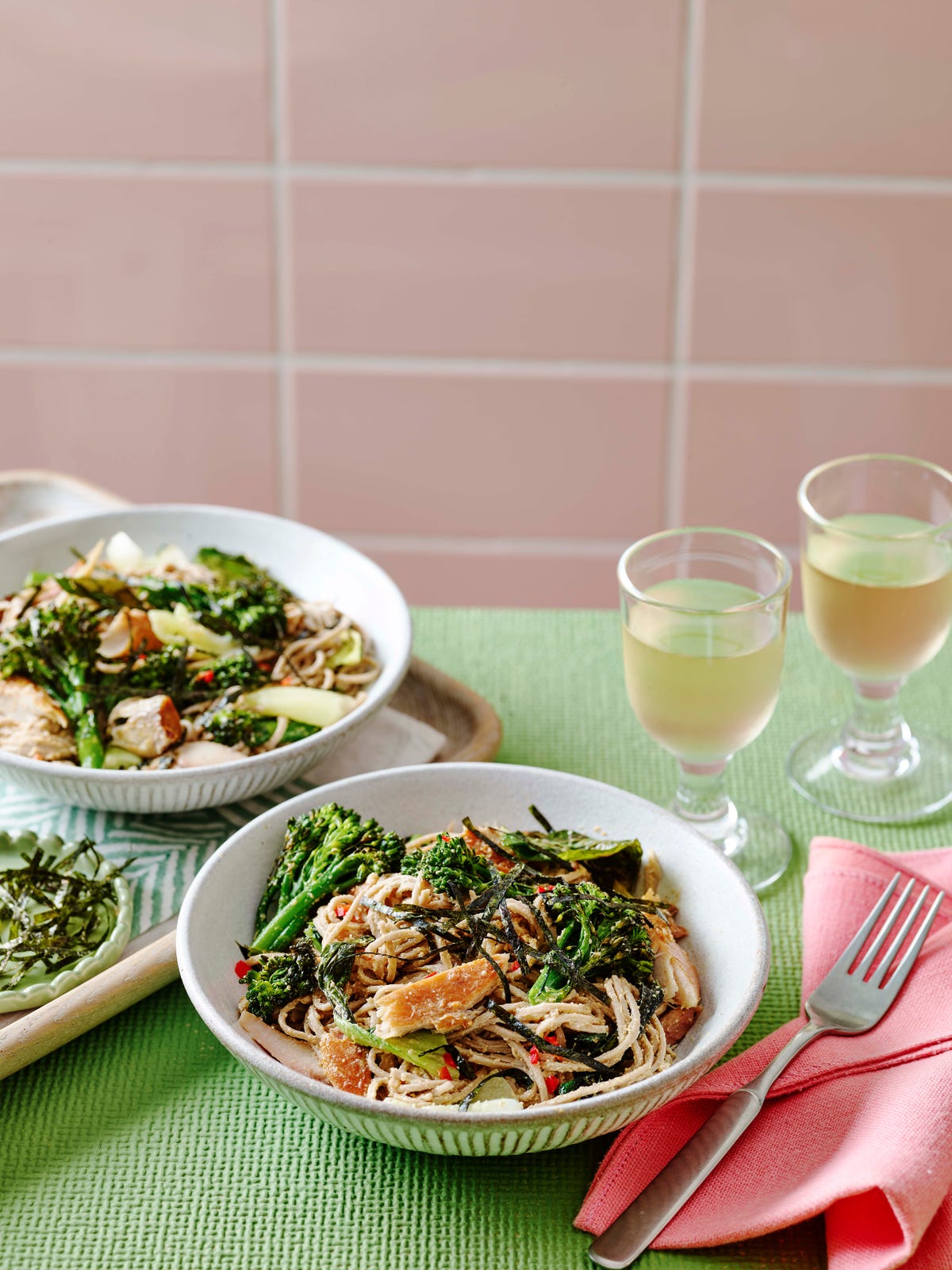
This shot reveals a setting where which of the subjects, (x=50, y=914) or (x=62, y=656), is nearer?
(x=50, y=914)

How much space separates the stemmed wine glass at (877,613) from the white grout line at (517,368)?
148 cm

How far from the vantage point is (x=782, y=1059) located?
4.01ft

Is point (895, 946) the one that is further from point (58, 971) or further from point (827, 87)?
point (827, 87)

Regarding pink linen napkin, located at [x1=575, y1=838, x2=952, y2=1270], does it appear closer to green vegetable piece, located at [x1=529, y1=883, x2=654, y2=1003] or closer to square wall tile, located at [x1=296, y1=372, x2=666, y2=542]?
green vegetable piece, located at [x1=529, y1=883, x2=654, y2=1003]

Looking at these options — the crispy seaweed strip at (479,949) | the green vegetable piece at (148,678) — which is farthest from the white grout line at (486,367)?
the crispy seaweed strip at (479,949)

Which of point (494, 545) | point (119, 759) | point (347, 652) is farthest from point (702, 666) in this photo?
point (494, 545)

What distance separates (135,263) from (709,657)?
2144 millimetres

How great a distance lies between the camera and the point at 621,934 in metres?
1.24

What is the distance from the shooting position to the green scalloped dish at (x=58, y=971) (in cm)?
127

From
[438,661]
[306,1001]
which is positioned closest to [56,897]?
[306,1001]

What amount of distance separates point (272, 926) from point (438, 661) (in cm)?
74

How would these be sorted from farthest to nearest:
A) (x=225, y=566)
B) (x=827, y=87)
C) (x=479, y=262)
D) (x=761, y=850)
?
(x=479, y=262)
(x=827, y=87)
(x=225, y=566)
(x=761, y=850)

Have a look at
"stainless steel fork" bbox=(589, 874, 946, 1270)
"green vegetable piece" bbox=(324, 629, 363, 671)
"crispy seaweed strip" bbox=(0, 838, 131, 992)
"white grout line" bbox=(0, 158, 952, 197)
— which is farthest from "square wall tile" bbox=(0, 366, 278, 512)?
"stainless steel fork" bbox=(589, 874, 946, 1270)

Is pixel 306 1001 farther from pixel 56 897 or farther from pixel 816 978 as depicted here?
pixel 816 978
